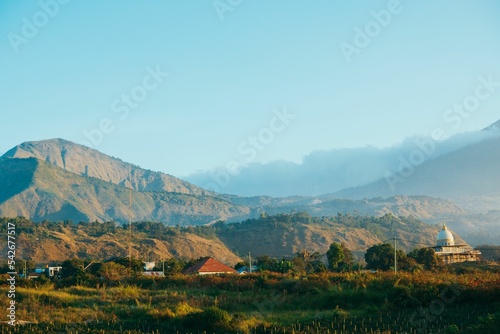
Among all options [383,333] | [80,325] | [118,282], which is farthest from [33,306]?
[383,333]

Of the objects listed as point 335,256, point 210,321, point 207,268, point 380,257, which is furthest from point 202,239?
point 210,321

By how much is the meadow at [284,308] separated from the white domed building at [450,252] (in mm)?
41040

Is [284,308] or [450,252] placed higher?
[450,252]

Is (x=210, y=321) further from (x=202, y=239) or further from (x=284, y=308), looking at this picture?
(x=202, y=239)

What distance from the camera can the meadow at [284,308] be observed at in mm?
20250

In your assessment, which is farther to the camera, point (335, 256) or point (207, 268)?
point (335, 256)

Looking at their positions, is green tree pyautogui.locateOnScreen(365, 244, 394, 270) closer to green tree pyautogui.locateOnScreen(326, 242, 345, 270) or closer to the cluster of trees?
the cluster of trees

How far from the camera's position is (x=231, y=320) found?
816 inches

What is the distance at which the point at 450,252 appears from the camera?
70812 millimetres

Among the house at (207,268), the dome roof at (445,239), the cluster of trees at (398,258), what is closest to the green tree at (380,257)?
the cluster of trees at (398,258)

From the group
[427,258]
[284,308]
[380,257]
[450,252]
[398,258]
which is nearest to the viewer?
[284,308]

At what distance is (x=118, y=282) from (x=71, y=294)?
6.00 m

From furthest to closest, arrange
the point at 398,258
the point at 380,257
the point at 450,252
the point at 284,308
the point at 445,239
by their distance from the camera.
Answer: the point at 445,239
the point at 450,252
the point at 380,257
the point at 398,258
the point at 284,308

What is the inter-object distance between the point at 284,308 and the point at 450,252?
49.9 meters
